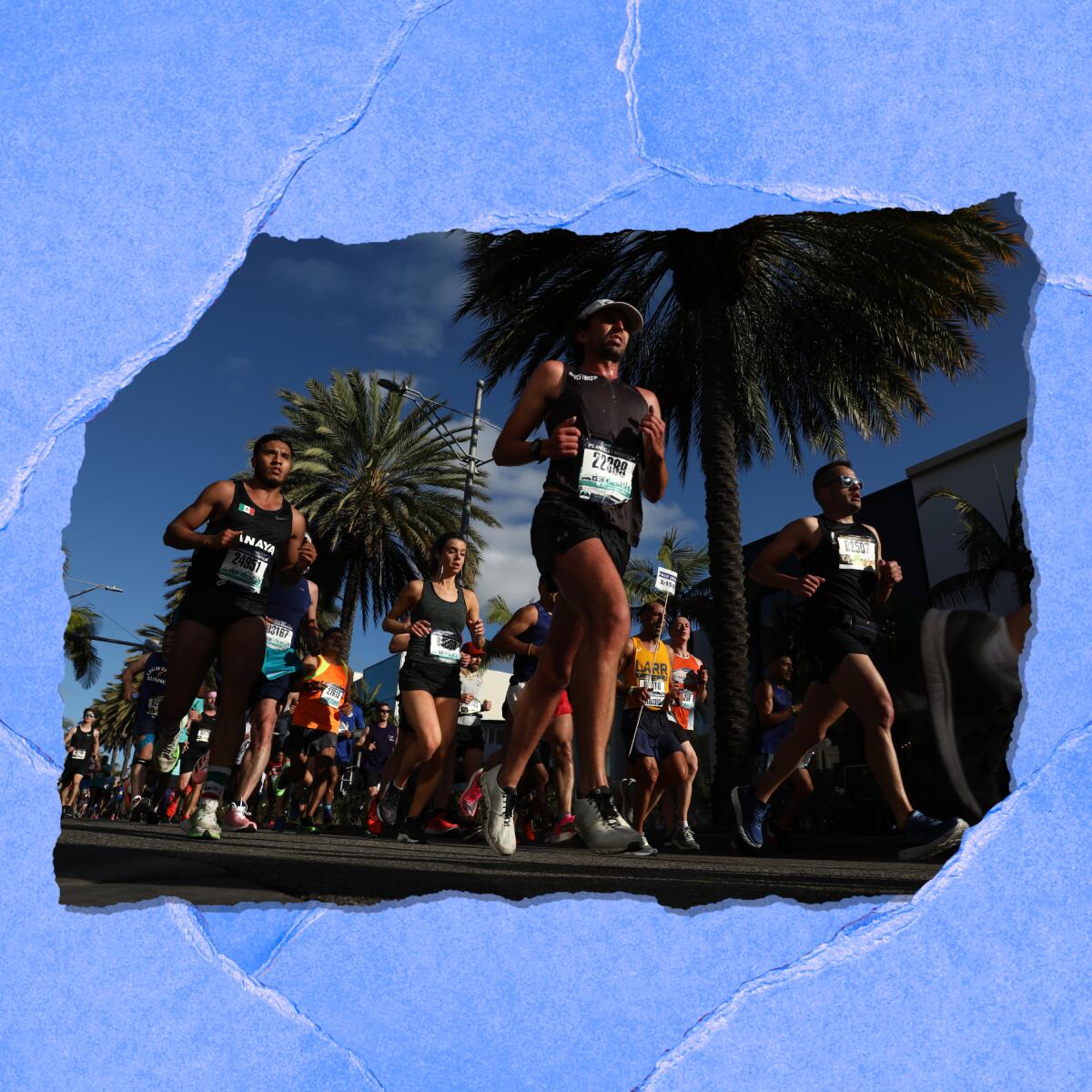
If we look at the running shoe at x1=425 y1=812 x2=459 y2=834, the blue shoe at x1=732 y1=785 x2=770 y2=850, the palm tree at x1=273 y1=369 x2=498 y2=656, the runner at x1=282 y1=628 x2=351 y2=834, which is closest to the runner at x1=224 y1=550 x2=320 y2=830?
the running shoe at x1=425 y1=812 x2=459 y2=834

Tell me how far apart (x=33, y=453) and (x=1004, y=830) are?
1.70 meters

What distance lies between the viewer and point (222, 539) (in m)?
3.01

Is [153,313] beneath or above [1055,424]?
above

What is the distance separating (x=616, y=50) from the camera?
5.52ft

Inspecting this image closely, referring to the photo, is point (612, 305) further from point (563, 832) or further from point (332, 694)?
point (332, 694)

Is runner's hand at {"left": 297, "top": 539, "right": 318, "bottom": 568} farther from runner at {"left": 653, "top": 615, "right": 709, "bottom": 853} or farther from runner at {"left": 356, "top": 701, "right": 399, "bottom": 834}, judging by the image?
runner at {"left": 356, "top": 701, "right": 399, "bottom": 834}

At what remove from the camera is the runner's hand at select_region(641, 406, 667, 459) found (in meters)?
2.15

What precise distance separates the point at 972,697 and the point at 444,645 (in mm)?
2708

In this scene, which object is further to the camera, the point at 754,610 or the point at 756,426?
the point at 756,426

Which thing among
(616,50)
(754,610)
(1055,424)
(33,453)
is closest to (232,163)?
(33,453)

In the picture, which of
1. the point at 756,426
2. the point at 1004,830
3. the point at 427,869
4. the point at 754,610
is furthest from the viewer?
the point at 756,426

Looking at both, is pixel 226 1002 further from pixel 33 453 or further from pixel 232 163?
pixel 232 163

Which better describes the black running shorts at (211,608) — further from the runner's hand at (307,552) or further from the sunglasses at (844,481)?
the sunglasses at (844,481)

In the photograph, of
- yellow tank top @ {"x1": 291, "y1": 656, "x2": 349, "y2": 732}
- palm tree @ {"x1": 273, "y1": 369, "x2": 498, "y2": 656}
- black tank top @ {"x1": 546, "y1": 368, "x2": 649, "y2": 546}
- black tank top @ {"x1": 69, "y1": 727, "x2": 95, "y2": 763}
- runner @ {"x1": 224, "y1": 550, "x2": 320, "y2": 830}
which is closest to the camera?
black tank top @ {"x1": 546, "y1": 368, "x2": 649, "y2": 546}
